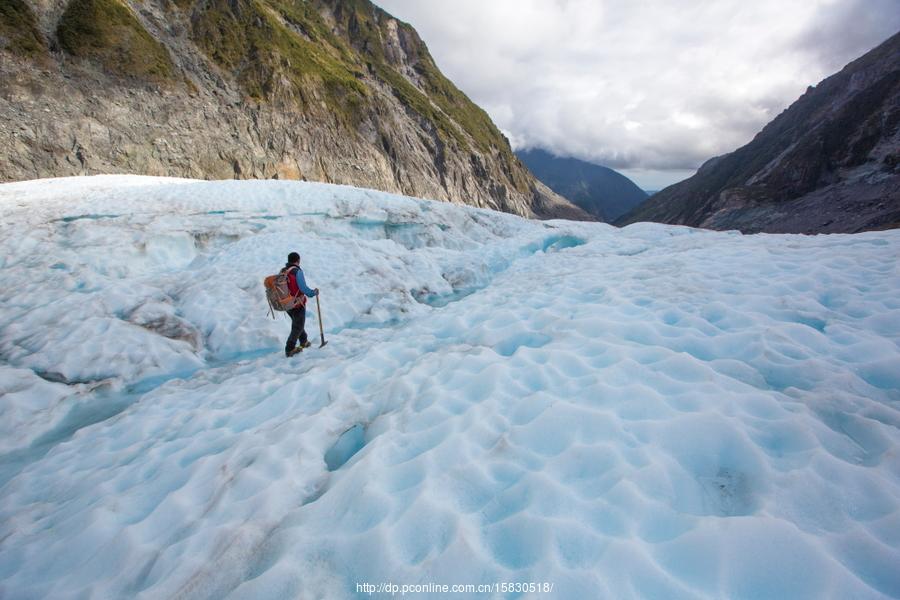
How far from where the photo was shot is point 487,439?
3273mm

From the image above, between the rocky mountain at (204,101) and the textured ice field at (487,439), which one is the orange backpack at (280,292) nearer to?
the textured ice field at (487,439)

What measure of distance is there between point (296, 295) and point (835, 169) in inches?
3557

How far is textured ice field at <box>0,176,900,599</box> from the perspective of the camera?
2205 millimetres

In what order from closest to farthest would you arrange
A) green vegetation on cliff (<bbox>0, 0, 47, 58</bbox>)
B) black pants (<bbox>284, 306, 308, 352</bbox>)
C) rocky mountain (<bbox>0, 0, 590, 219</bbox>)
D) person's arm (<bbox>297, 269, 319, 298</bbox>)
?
1. person's arm (<bbox>297, 269, 319, 298</bbox>)
2. black pants (<bbox>284, 306, 308, 352</bbox>)
3. green vegetation on cliff (<bbox>0, 0, 47, 58</bbox>)
4. rocky mountain (<bbox>0, 0, 590, 219</bbox>)

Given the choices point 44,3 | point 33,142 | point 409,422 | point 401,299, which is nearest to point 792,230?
point 401,299

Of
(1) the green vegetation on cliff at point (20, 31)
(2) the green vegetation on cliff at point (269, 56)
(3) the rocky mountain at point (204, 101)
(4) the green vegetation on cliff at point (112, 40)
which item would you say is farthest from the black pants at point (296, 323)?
(2) the green vegetation on cliff at point (269, 56)

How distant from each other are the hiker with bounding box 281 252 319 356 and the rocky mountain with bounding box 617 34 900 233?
54.3 m

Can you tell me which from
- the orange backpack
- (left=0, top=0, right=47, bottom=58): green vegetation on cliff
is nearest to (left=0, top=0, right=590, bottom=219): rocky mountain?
(left=0, top=0, right=47, bottom=58): green vegetation on cliff

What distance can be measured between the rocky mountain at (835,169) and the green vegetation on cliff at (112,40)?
75957 mm

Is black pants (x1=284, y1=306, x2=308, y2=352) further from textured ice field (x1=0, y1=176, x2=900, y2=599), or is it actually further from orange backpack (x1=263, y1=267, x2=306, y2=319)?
textured ice field (x1=0, y1=176, x2=900, y2=599)

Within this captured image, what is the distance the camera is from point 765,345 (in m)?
4.28

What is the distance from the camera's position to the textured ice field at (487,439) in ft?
7.23

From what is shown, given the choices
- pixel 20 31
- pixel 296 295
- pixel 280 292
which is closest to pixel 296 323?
pixel 296 295

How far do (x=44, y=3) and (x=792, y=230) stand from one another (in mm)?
91525
